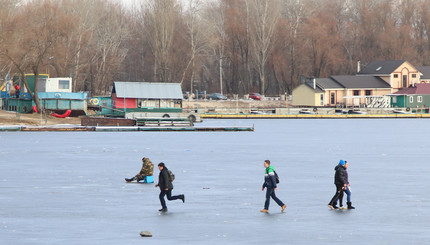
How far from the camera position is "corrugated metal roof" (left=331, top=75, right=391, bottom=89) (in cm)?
13412

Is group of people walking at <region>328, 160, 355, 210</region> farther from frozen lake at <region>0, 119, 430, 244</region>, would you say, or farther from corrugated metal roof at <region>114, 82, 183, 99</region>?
corrugated metal roof at <region>114, 82, 183, 99</region>

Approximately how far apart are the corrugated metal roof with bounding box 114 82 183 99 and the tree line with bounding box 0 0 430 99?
9.56 meters

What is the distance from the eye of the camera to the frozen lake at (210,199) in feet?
72.8

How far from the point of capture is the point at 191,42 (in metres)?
125

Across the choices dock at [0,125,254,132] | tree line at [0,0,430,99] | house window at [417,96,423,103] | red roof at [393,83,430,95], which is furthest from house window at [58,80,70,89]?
house window at [417,96,423,103]

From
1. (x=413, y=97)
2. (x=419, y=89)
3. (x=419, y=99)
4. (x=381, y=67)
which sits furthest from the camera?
(x=381, y=67)

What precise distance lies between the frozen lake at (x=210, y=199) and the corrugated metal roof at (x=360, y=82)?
79.6m

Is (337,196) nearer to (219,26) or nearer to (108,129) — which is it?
(108,129)

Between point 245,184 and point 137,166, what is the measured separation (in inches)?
404

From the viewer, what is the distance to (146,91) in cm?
9438

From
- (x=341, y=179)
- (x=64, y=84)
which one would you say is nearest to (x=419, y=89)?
(x=64, y=84)

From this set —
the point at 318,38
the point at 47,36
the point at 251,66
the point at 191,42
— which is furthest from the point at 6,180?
the point at 251,66

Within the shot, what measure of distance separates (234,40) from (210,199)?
357ft

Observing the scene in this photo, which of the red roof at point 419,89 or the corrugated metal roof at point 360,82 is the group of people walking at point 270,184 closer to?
the corrugated metal roof at point 360,82
